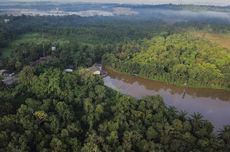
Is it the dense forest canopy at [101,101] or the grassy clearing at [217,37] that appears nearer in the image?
the dense forest canopy at [101,101]

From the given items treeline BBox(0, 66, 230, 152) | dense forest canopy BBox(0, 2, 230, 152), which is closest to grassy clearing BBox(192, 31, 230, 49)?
dense forest canopy BBox(0, 2, 230, 152)

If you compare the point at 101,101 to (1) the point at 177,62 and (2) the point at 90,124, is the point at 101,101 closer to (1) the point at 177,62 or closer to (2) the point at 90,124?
(2) the point at 90,124

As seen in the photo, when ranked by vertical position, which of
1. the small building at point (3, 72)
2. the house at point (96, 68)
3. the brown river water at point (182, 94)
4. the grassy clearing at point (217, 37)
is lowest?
the brown river water at point (182, 94)

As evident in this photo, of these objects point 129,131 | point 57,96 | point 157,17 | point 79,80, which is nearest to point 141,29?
point 157,17

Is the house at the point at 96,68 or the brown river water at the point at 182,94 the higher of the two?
the house at the point at 96,68

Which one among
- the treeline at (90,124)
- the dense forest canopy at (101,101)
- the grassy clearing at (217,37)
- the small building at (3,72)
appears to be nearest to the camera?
the treeline at (90,124)

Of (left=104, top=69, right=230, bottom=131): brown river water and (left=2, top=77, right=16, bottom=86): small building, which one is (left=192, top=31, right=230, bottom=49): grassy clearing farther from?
(left=2, top=77, right=16, bottom=86): small building

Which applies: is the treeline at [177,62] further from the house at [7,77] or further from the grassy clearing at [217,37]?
the house at [7,77]

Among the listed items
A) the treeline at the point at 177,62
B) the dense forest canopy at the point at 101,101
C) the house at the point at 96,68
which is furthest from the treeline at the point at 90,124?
the treeline at the point at 177,62
